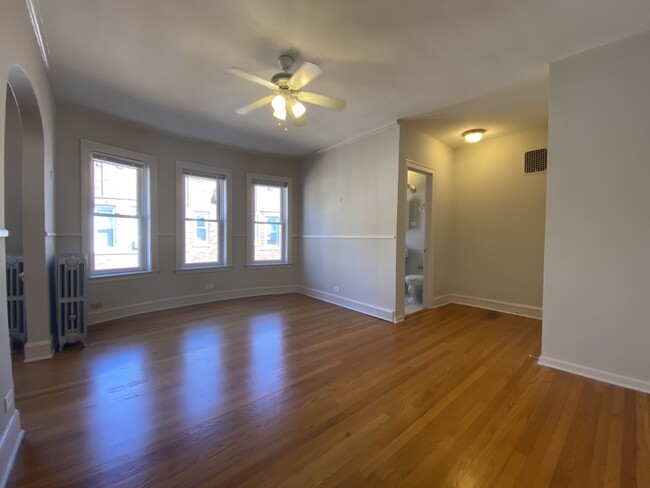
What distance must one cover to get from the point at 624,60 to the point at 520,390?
8.80ft

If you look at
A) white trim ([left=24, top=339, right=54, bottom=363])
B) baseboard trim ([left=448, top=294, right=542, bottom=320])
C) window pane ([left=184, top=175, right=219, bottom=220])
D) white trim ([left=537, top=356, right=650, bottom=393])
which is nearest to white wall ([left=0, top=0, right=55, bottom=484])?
white trim ([left=24, top=339, right=54, bottom=363])

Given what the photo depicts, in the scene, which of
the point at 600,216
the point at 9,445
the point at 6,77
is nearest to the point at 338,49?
the point at 6,77

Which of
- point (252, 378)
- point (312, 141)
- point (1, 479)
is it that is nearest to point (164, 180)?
point (312, 141)

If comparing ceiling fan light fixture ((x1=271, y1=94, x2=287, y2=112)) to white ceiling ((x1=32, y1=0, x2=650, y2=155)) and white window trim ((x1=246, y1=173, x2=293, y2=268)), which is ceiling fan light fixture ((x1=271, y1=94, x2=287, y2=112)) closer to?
white ceiling ((x1=32, y1=0, x2=650, y2=155))

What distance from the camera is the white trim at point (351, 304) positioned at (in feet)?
12.8

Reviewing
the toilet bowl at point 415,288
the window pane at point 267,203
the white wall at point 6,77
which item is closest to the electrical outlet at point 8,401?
the white wall at point 6,77

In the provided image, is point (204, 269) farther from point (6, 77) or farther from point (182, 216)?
point (6, 77)

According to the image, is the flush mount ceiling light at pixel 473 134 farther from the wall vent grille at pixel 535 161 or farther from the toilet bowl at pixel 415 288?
the toilet bowl at pixel 415 288

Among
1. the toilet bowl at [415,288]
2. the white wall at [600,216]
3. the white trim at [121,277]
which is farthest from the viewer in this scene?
the toilet bowl at [415,288]

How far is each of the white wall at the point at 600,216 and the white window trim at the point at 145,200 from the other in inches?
192

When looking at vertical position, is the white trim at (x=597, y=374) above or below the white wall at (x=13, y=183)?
below

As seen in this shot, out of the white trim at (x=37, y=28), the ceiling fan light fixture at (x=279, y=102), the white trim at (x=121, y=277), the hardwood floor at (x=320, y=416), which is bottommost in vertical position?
the hardwood floor at (x=320, y=416)

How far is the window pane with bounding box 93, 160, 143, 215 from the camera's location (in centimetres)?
374

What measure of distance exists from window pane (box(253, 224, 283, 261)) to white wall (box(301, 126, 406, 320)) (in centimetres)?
53
